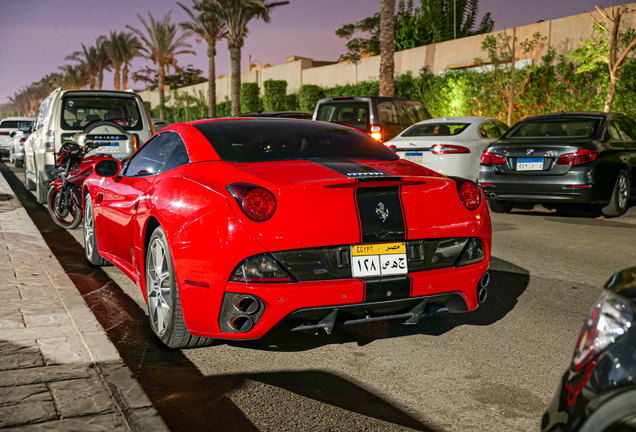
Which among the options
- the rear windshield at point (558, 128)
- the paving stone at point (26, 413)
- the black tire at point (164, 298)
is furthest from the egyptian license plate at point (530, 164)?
the paving stone at point (26, 413)

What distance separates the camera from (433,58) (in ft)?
98.1

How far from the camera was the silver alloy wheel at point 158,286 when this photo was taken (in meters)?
4.07

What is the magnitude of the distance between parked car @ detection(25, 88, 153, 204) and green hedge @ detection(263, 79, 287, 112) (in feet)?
106

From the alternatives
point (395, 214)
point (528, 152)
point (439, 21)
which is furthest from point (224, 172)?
point (439, 21)

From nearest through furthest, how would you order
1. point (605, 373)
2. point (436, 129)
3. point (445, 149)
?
point (605, 373), point (445, 149), point (436, 129)

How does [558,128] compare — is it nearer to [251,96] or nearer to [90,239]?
[90,239]

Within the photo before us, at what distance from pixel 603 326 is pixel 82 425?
220cm

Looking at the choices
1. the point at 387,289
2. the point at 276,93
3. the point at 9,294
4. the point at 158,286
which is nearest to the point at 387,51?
the point at 9,294

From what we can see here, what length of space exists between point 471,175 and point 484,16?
41906mm

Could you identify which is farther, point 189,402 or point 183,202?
point 183,202

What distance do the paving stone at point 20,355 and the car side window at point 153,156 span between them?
57.2 inches

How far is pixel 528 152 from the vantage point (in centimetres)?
968

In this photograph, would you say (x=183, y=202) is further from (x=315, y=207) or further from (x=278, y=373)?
(x=278, y=373)

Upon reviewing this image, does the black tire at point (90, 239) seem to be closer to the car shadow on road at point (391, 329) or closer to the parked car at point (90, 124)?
the car shadow on road at point (391, 329)
